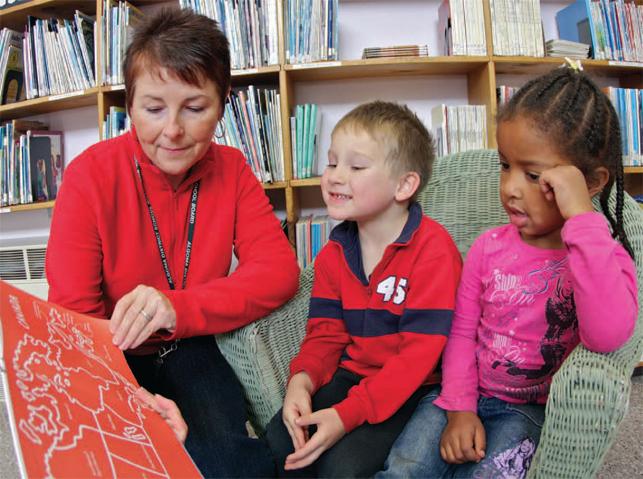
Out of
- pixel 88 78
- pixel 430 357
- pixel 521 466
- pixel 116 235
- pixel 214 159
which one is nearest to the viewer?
pixel 521 466

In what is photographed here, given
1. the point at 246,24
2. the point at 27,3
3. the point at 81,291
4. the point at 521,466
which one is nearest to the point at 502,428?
the point at 521,466

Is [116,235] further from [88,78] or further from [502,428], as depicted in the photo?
[88,78]

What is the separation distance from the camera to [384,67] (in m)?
2.25

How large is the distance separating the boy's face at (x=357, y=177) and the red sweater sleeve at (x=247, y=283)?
0.18 metres

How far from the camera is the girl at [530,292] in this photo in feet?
2.56

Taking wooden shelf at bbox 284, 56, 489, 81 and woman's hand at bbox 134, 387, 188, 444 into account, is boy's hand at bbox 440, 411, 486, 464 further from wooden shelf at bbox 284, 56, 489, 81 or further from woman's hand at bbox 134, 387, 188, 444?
wooden shelf at bbox 284, 56, 489, 81

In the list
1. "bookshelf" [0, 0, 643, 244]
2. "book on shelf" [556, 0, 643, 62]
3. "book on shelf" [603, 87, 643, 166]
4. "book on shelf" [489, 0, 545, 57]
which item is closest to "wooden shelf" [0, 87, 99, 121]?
"bookshelf" [0, 0, 643, 244]

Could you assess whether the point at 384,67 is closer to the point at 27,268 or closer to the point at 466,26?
the point at 466,26

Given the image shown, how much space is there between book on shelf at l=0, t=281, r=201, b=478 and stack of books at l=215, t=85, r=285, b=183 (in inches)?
59.0

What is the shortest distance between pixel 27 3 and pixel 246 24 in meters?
1.14

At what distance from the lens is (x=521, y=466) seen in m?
0.84

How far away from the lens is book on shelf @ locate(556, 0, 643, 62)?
2.27 meters

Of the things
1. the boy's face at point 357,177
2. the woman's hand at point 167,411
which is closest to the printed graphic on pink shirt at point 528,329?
the boy's face at point 357,177

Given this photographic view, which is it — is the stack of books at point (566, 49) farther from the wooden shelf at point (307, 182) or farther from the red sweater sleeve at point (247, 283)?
the red sweater sleeve at point (247, 283)
